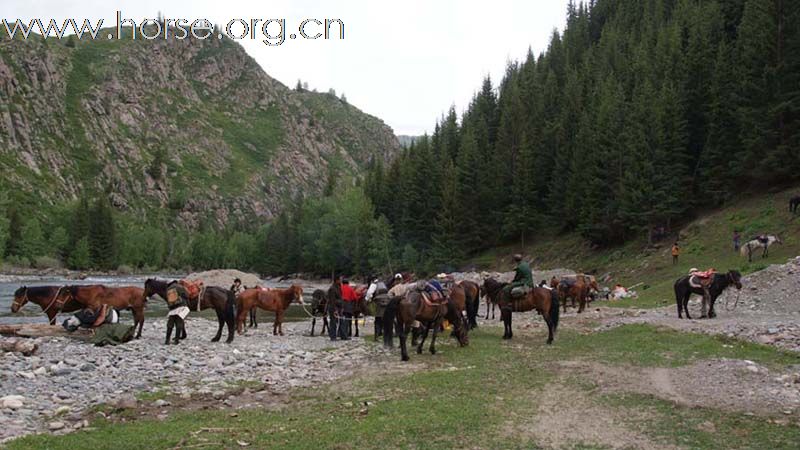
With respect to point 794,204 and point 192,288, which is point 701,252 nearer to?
point 794,204

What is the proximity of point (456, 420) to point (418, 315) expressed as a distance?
293 inches

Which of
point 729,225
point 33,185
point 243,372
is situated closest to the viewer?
point 243,372

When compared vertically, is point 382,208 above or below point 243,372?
above

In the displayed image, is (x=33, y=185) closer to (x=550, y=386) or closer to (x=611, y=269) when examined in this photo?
(x=611, y=269)

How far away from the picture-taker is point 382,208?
315 feet

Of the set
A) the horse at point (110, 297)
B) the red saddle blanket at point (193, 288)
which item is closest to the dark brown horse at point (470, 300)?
the red saddle blanket at point (193, 288)

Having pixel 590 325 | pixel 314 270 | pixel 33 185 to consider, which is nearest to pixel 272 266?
pixel 314 270

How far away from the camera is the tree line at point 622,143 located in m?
46.2

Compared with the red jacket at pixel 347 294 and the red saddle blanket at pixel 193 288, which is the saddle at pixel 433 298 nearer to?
the red jacket at pixel 347 294

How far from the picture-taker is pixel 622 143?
5550 centimetres

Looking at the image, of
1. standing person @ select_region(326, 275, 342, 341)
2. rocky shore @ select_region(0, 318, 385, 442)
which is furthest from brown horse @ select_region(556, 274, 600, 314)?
rocky shore @ select_region(0, 318, 385, 442)

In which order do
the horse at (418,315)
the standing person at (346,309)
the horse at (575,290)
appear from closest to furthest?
1. the horse at (418,315)
2. the standing person at (346,309)
3. the horse at (575,290)

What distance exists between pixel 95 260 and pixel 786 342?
117482 mm

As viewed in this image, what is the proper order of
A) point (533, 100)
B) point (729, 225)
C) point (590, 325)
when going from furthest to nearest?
point (533, 100) < point (729, 225) < point (590, 325)
